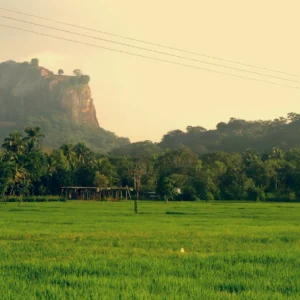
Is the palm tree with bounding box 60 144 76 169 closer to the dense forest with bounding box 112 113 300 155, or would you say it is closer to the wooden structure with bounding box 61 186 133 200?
the wooden structure with bounding box 61 186 133 200

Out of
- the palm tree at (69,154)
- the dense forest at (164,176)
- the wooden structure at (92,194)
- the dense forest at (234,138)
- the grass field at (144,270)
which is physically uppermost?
the dense forest at (234,138)

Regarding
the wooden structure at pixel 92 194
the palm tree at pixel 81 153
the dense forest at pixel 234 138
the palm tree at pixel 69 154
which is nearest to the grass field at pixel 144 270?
the wooden structure at pixel 92 194

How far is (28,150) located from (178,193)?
2444cm

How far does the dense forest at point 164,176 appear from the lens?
69.7 m

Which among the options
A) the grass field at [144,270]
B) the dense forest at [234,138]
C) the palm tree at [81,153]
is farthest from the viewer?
the dense forest at [234,138]

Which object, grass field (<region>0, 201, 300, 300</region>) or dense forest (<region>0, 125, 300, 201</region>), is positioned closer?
grass field (<region>0, 201, 300, 300</region>)

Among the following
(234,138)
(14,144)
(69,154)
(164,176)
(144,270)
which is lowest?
(144,270)

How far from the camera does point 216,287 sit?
8.91 metres

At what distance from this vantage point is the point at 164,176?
77.6 metres

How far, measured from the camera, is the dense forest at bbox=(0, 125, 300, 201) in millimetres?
69719

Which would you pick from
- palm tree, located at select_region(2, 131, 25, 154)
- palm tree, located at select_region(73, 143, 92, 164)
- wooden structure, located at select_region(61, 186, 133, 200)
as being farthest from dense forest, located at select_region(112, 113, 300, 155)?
palm tree, located at select_region(2, 131, 25, 154)

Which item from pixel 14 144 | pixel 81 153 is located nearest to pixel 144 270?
pixel 14 144

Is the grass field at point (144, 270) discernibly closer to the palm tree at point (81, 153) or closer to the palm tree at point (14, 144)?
the palm tree at point (14, 144)

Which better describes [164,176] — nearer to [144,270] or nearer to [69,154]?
[69,154]
